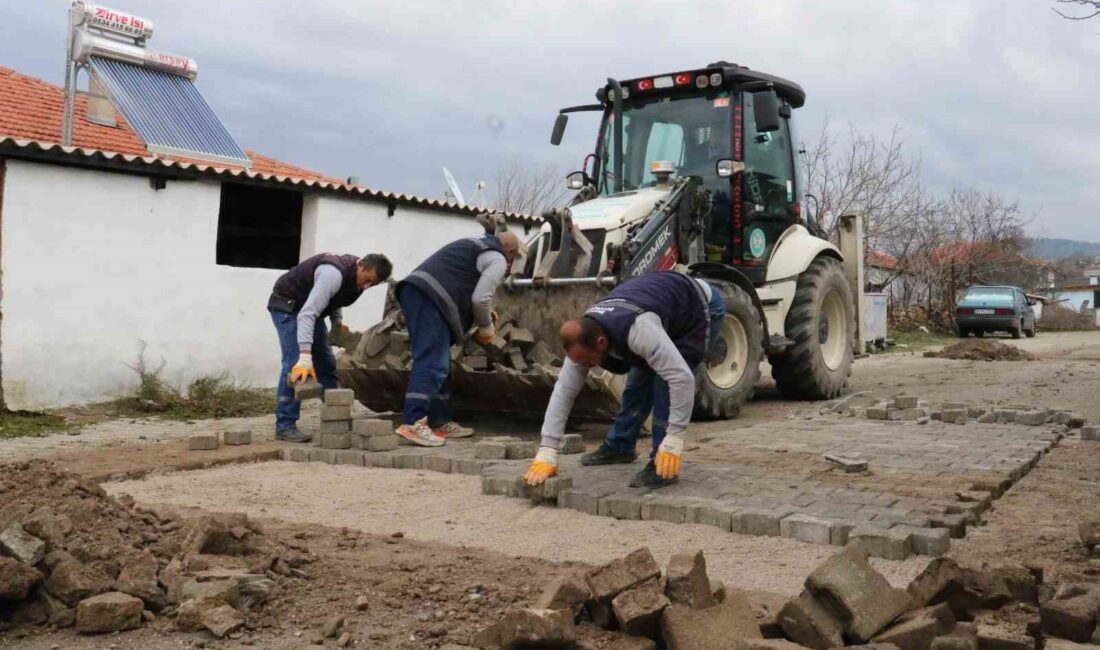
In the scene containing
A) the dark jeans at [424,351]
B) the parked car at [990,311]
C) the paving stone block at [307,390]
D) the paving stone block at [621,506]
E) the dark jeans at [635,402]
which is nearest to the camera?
the paving stone block at [621,506]

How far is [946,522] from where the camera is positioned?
4.62m

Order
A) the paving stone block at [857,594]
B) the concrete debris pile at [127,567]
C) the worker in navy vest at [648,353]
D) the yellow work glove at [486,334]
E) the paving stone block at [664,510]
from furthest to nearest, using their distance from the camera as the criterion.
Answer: the yellow work glove at [486,334], the worker in navy vest at [648,353], the paving stone block at [664,510], the concrete debris pile at [127,567], the paving stone block at [857,594]

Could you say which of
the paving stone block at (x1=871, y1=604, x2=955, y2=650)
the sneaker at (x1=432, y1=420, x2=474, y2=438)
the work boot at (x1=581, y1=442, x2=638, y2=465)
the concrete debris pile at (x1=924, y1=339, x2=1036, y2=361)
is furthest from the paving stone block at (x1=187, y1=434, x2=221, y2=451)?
the concrete debris pile at (x1=924, y1=339, x2=1036, y2=361)

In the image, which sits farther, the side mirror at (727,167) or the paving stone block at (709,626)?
the side mirror at (727,167)

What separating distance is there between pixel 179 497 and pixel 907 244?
86.4 feet

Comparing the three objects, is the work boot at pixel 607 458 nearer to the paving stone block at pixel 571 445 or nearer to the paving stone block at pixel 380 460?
the paving stone block at pixel 571 445

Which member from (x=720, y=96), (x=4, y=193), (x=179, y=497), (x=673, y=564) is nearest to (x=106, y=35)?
(x=4, y=193)

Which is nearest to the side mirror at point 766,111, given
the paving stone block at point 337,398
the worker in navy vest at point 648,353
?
the worker in navy vest at point 648,353

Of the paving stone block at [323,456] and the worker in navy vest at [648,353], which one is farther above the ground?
the worker in navy vest at [648,353]

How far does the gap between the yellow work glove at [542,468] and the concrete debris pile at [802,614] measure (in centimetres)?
206

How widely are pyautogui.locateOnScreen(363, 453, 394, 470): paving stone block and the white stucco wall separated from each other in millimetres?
Answer: 4372

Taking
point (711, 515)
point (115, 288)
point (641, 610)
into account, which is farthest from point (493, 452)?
point (115, 288)

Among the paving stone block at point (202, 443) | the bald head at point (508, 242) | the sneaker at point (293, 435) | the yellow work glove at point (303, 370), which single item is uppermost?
the bald head at point (508, 242)

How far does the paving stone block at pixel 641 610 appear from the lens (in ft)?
10.4
